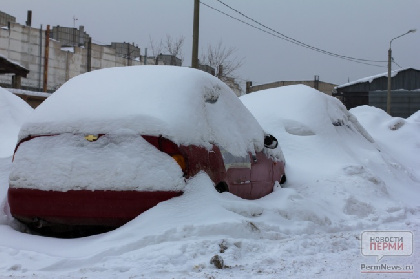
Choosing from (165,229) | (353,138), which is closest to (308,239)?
(165,229)

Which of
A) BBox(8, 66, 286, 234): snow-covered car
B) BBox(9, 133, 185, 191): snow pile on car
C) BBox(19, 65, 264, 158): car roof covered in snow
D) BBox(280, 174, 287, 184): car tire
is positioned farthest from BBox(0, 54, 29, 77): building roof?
BBox(9, 133, 185, 191): snow pile on car

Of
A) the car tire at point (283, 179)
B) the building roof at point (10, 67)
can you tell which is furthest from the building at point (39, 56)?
the car tire at point (283, 179)

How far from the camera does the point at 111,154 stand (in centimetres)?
404

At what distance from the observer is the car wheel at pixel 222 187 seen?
4629 millimetres

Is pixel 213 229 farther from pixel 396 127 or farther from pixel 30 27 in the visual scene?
pixel 30 27

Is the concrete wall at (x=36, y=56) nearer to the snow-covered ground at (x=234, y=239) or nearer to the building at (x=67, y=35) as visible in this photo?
the building at (x=67, y=35)

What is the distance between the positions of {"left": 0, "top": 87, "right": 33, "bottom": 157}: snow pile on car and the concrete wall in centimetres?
2651

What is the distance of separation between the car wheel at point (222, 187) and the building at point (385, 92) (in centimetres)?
3325

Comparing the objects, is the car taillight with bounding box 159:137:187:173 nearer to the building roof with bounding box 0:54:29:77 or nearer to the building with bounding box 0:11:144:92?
the building roof with bounding box 0:54:29:77

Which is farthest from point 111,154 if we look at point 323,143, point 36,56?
point 36,56

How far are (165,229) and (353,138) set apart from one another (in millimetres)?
7729

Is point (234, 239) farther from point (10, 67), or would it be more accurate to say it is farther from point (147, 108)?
point (10, 67)

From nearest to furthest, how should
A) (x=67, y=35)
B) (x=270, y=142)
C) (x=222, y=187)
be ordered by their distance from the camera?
(x=222, y=187) < (x=270, y=142) < (x=67, y=35)

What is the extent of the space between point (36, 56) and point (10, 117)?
106ft
